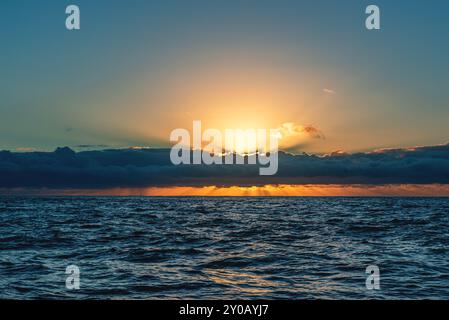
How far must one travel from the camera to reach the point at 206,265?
2255 centimetres

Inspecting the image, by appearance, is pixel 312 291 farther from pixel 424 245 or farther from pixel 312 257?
pixel 424 245

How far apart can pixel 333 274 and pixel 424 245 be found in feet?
48.1

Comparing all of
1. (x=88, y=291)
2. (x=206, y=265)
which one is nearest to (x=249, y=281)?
(x=206, y=265)

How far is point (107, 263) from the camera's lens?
22641 millimetres

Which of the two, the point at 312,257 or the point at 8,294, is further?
the point at 312,257

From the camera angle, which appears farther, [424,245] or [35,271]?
[424,245]

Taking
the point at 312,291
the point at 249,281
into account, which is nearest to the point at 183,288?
the point at 249,281
